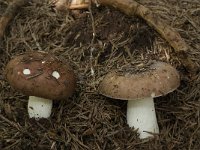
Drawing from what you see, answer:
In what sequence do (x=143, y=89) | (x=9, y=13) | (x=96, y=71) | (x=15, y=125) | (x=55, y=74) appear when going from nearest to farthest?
1. (x=143, y=89)
2. (x=55, y=74)
3. (x=15, y=125)
4. (x=96, y=71)
5. (x=9, y=13)

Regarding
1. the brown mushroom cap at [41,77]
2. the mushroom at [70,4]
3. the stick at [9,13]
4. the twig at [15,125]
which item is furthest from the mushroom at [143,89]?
the stick at [9,13]

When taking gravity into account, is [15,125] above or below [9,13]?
below

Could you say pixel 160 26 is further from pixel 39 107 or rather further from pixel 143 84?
pixel 39 107

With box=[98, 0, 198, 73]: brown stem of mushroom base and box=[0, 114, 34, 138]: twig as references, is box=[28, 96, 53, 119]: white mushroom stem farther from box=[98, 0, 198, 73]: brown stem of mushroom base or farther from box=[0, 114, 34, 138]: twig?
box=[98, 0, 198, 73]: brown stem of mushroom base

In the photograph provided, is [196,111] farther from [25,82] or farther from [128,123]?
[25,82]

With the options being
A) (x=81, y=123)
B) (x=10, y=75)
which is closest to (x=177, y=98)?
(x=81, y=123)

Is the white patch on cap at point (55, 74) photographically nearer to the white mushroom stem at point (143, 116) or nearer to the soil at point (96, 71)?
the soil at point (96, 71)

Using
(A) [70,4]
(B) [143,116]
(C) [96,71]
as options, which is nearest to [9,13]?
(A) [70,4]

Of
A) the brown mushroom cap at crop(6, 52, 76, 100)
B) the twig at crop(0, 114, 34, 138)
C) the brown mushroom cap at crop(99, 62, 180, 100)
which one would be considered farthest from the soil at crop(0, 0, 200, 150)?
the brown mushroom cap at crop(6, 52, 76, 100)
